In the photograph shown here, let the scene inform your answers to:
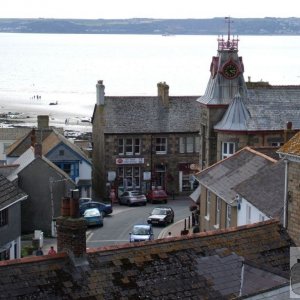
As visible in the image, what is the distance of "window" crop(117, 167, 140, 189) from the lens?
57.8 meters

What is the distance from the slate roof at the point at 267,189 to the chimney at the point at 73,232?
9806 millimetres

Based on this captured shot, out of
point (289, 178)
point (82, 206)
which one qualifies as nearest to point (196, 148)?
point (82, 206)

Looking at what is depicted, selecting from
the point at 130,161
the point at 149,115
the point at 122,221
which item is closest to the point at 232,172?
the point at 122,221

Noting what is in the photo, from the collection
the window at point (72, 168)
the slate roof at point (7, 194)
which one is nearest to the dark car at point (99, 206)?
the window at point (72, 168)

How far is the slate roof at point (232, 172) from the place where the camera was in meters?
33.9

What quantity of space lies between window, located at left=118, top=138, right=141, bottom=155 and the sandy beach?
50298 millimetres

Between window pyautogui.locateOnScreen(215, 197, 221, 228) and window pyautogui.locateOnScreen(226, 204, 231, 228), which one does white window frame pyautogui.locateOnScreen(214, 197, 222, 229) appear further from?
window pyautogui.locateOnScreen(226, 204, 231, 228)

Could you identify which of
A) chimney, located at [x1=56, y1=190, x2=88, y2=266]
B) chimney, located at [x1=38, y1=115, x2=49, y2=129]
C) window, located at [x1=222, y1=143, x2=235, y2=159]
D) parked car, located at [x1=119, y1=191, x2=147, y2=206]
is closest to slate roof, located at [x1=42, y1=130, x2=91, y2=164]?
parked car, located at [x1=119, y1=191, x2=147, y2=206]

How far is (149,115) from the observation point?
58.8 metres

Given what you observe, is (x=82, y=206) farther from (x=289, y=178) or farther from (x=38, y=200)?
(x=289, y=178)

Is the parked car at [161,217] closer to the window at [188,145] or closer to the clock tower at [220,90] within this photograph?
the clock tower at [220,90]

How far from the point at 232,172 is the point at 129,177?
23.0 metres

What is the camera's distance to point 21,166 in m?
46.6

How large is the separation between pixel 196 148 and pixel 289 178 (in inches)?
1427
